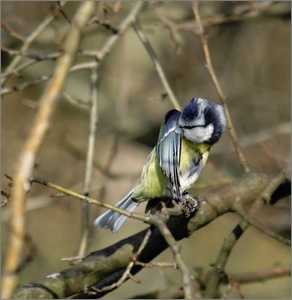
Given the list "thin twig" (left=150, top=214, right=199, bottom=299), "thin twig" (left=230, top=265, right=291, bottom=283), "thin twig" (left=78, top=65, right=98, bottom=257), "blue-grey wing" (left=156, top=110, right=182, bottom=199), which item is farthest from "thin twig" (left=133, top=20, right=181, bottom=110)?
"thin twig" (left=150, top=214, right=199, bottom=299)

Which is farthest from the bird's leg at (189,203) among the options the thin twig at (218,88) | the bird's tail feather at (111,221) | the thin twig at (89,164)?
the thin twig at (89,164)

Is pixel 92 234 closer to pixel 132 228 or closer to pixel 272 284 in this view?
pixel 272 284

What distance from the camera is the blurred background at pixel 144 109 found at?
492 cm

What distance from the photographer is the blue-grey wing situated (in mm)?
3115

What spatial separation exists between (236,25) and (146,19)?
1349 mm

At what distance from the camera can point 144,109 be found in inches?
231

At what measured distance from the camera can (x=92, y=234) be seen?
4043mm

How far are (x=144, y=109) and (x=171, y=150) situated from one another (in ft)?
9.01

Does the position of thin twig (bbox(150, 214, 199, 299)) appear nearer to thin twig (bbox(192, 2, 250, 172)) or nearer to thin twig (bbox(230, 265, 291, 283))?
thin twig (bbox(192, 2, 250, 172))

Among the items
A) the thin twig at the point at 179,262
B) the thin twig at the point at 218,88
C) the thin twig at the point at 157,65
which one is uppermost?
the thin twig at the point at 157,65

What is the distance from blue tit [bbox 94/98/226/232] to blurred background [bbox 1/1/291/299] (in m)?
1.13

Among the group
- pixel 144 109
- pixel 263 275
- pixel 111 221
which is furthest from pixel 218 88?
pixel 144 109

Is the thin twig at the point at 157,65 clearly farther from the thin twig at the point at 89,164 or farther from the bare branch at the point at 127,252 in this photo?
the bare branch at the point at 127,252

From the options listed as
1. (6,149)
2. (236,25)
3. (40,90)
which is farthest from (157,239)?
(236,25)
